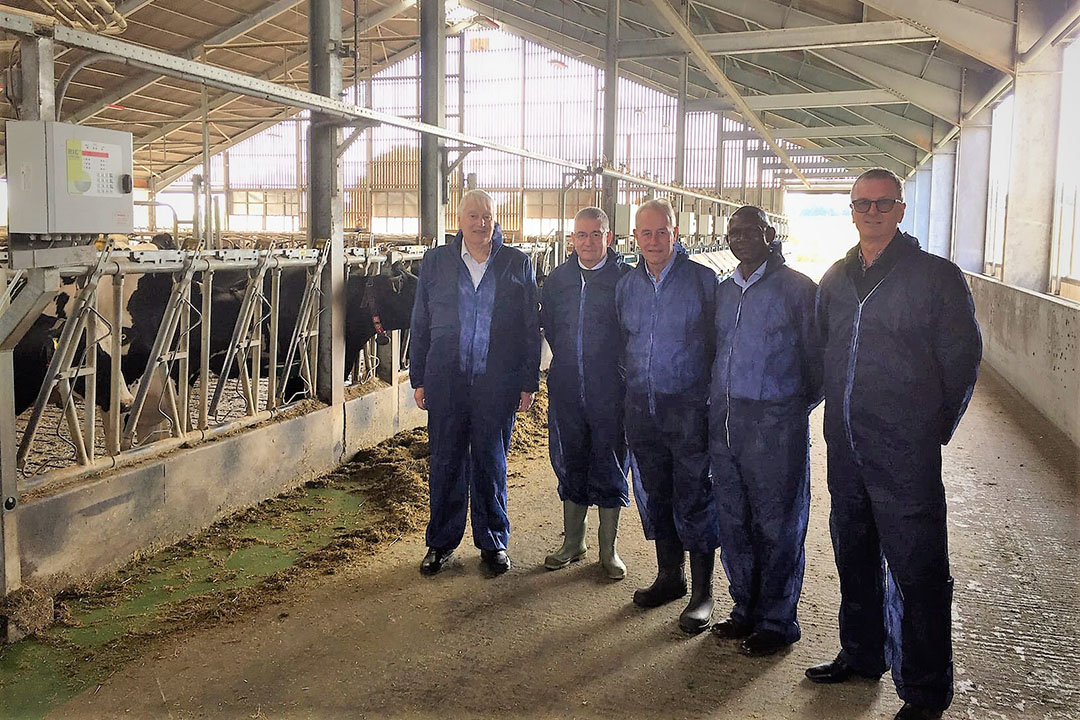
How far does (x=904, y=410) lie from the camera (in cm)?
288

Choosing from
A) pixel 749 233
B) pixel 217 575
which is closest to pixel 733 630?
pixel 749 233

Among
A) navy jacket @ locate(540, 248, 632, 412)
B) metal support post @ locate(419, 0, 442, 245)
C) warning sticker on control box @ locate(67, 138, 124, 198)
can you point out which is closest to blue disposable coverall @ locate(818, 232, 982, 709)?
navy jacket @ locate(540, 248, 632, 412)

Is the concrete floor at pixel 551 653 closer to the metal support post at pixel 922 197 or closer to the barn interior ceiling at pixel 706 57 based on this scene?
the barn interior ceiling at pixel 706 57

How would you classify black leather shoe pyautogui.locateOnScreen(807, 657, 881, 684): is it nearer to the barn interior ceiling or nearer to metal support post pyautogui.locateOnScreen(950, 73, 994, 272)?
the barn interior ceiling

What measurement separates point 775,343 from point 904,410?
588 millimetres

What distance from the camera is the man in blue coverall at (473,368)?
425 cm

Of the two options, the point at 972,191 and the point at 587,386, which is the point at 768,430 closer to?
the point at 587,386

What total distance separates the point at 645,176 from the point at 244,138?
66.4 feet

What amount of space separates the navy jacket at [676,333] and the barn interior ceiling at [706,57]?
256 centimetres

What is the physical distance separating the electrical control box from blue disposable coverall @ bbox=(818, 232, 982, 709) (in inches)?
105

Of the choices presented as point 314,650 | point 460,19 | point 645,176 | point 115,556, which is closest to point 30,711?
point 314,650

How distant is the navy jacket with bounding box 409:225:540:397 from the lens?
13.9 ft

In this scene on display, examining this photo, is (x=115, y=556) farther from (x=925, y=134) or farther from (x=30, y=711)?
(x=925, y=134)

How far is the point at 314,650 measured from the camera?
135 inches
